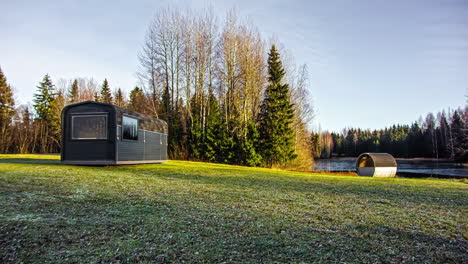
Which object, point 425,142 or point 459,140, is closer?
point 459,140

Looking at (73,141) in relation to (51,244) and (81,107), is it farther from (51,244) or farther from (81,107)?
(51,244)

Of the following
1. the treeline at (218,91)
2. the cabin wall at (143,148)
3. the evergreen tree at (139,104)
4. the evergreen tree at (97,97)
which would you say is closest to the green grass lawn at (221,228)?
the cabin wall at (143,148)

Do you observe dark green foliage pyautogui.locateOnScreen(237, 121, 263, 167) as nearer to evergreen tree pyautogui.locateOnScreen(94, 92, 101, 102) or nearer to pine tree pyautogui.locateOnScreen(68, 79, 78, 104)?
pine tree pyautogui.locateOnScreen(68, 79, 78, 104)

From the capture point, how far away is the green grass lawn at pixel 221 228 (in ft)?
11.3

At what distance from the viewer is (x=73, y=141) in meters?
13.9

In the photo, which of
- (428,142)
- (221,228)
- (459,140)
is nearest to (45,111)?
(221,228)

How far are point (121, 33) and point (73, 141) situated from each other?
769 cm

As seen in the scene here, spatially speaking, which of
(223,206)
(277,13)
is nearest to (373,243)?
(223,206)

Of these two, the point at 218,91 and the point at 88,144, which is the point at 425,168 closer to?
the point at 218,91

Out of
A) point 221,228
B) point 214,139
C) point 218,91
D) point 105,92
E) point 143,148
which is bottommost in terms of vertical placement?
point 221,228

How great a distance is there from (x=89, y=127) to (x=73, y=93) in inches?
1484

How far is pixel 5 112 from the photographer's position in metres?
37.5

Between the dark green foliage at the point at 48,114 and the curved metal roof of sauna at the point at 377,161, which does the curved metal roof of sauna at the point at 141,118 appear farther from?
the dark green foliage at the point at 48,114

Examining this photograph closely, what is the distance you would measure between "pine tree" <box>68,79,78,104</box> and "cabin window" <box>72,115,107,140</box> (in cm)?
3407
